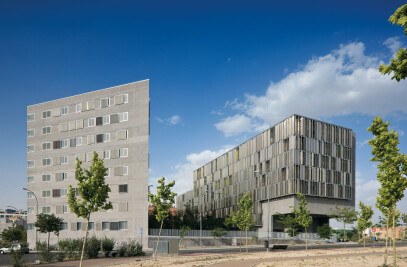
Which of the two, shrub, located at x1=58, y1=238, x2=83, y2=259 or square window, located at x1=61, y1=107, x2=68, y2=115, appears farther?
square window, located at x1=61, y1=107, x2=68, y2=115

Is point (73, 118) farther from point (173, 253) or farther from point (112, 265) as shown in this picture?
point (112, 265)

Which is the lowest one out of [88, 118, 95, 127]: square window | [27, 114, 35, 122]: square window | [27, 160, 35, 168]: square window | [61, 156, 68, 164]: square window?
[27, 160, 35, 168]: square window

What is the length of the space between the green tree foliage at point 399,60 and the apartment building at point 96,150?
50716 mm

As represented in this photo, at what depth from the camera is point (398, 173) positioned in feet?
67.7

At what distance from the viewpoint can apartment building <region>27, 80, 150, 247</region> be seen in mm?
58875

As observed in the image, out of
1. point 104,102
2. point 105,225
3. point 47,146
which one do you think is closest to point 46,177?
point 47,146

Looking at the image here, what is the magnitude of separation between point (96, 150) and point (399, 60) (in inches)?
2313

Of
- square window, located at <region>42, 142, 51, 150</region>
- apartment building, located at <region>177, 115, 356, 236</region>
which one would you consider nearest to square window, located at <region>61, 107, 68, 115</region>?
square window, located at <region>42, 142, 51, 150</region>

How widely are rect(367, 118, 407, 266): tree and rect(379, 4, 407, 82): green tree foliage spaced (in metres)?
12.6

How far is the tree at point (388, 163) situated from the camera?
806 inches

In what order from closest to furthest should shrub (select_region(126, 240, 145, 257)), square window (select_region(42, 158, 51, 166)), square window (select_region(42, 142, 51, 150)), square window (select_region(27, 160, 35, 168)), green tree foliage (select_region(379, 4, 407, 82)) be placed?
green tree foliage (select_region(379, 4, 407, 82))
shrub (select_region(126, 240, 145, 257))
square window (select_region(42, 158, 51, 166))
square window (select_region(42, 142, 51, 150))
square window (select_region(27, 160, 35, 168))

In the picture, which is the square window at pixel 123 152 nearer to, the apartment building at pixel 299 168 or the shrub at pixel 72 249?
the apartment building at pixel 299 168

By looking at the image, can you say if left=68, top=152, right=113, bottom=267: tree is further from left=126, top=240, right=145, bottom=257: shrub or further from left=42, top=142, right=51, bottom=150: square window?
left=42, top=142, right=51, bottom=150: square window

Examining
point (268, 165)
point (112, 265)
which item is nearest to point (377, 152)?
point (112, 265)
